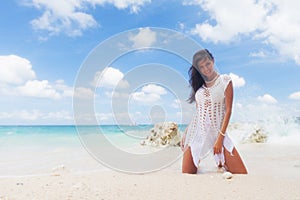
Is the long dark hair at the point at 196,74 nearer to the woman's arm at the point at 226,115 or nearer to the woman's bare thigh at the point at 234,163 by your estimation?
the woman's arm at the point at 226,115

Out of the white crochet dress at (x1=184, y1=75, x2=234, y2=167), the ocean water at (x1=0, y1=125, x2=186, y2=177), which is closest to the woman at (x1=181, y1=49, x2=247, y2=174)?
the white crochet dress at (x1=184, y1=75, x2=234, y2=167)

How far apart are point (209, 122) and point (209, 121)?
2 centimetres

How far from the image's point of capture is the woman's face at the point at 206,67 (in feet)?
15.6

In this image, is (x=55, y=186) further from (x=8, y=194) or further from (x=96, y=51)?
(x=96, y=51)

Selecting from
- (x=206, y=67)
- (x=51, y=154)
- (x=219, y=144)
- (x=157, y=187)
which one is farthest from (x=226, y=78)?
(x=51, y=154)

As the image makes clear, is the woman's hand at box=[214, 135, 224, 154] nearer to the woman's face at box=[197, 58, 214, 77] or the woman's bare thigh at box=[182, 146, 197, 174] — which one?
the woman's bare thigh at box=[182, 146, 197, 174]

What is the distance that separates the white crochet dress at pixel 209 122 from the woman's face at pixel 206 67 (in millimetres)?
191

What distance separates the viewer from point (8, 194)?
3.21 m

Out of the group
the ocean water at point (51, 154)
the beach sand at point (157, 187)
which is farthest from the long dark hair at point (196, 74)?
the ocean water at point (51, 154)

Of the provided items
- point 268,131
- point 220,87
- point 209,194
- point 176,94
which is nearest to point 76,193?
point 209,194

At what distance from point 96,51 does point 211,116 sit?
2.62 meters

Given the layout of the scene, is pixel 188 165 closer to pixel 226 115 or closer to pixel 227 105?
pixel 226 115

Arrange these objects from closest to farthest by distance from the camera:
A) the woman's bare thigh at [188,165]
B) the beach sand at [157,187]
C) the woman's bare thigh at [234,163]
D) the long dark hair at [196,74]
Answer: the beach sand at [157,187]
the woman's bare thigh at [234,163]
the woman's bare thigh at [188,165]
the long dark hair at [196,74]

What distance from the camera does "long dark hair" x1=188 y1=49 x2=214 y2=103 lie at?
4.74m
